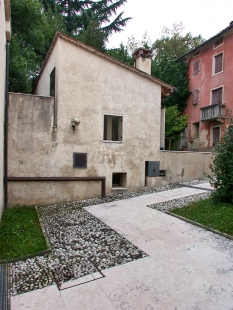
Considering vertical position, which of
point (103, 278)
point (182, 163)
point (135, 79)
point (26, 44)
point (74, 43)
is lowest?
point (103, 278)

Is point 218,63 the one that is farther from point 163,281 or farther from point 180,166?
point 163,281

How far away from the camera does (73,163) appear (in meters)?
8.22

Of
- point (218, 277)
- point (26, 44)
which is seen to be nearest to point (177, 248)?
point (218, 277)

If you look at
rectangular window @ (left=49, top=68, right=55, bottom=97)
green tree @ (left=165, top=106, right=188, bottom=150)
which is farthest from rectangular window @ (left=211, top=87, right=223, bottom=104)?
rectangular window @ (left=49, top=68, right=55, bottom=97)

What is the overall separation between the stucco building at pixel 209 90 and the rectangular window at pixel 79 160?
12164 millimetres

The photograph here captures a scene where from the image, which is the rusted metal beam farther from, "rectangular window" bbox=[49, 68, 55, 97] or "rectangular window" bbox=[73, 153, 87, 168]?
"rectangular window" bbox=[49, 68, 55, 97]

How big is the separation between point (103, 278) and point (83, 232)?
189cm

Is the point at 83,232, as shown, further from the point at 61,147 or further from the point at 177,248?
the point at 61,147

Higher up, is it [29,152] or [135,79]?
[135,79]

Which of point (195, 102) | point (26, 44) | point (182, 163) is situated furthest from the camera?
point (195, 102)

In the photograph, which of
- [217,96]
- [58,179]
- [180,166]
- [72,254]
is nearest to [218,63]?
[217,96]

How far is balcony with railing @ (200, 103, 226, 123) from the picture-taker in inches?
674

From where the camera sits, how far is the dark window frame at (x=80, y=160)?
824cm

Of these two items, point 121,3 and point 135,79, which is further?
point 121,3
